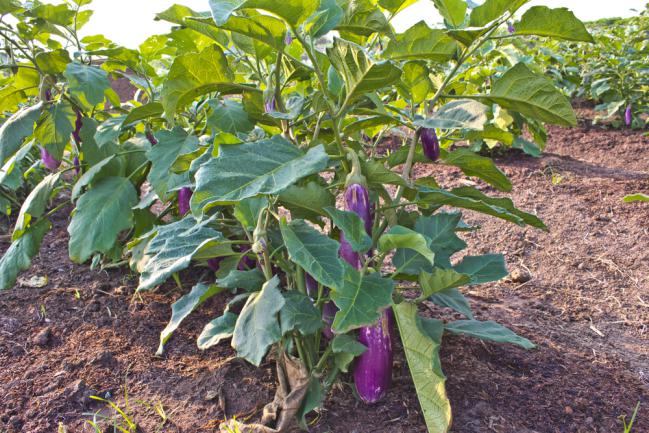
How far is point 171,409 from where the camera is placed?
1.34 metres

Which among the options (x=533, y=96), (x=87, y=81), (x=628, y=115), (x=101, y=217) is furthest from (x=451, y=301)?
(x=628, y=115)

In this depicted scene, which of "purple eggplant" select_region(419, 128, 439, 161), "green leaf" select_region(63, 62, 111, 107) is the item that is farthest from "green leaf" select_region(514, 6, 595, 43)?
"green leaf" select_region(63, 62, 111, 107)

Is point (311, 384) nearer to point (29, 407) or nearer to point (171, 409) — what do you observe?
point (171, 409)

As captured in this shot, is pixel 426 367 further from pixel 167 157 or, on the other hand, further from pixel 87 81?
pixel 87 81

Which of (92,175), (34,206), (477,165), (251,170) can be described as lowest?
(34,206)

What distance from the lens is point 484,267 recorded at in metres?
1.30

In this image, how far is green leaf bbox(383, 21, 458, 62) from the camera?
1.13 m

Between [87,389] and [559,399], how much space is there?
3.63ft

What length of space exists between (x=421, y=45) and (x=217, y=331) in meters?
0.71

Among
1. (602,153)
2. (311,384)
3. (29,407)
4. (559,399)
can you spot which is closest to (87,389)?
(29,407)

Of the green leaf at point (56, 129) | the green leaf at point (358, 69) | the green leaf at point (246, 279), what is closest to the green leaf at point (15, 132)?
the green leaf at point (56, 129)

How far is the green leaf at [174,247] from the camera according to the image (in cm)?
106

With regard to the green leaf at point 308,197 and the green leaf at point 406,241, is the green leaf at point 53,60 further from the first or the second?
the green leaf at point 406,241

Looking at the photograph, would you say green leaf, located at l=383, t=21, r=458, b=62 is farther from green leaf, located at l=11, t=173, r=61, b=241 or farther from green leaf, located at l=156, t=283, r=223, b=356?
green leaf, located at l=11, t=173, r=61, b=241
